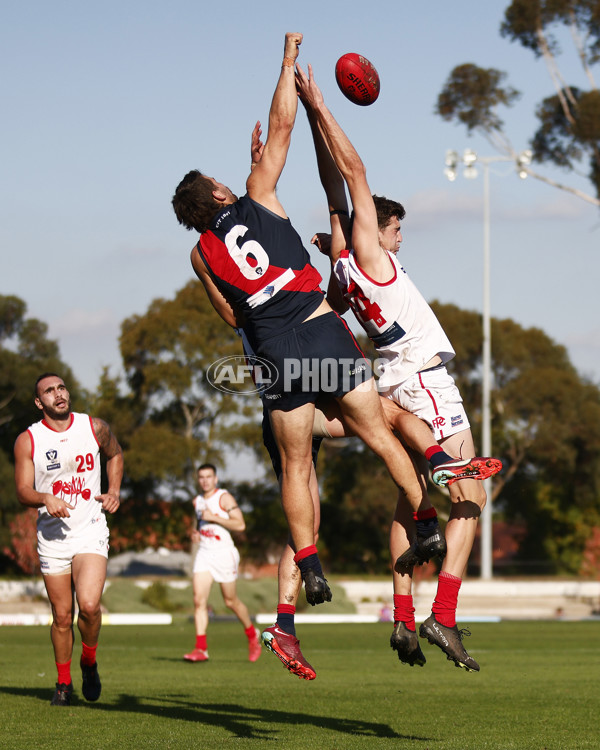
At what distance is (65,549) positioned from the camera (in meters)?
9.69

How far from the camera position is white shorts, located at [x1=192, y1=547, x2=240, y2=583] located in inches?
610

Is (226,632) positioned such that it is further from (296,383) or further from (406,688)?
(296,383)

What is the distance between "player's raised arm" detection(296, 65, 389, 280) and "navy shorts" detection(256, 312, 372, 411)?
0.61 m

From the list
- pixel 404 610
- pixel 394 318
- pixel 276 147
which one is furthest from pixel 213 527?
pixel 276 147

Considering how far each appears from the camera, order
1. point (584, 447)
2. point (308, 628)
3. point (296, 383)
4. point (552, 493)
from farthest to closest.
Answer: point (552, 493) < point (584, 447) < point (308, 628) < point (296, 383)

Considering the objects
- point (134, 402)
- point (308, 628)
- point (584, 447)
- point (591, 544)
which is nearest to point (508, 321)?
point (584, 447)

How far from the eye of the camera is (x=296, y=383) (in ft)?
22.3

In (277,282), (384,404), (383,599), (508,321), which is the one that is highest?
(508,321)

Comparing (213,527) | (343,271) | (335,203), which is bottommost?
(213,527)

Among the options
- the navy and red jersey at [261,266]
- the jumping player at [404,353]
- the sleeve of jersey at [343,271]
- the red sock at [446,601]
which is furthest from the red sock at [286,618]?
the sleeve of jersey at [343,271]

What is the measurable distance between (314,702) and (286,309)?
15.7ft

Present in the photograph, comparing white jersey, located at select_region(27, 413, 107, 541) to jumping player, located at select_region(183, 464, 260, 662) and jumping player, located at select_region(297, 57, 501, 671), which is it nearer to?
jumping player, located at select_region(297, 57, 501, 671)

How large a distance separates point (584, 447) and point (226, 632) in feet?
110

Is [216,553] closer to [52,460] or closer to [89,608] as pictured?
[89,608]
